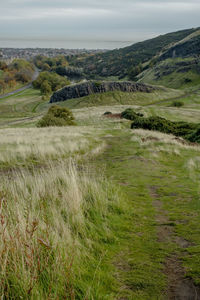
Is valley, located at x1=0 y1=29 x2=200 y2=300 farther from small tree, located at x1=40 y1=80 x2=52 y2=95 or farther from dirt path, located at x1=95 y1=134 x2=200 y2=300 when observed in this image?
small tree, located at x1=40 y1=80 x2=52 y2=95

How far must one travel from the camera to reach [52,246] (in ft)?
10.3

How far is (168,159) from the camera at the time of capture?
39.7 ft

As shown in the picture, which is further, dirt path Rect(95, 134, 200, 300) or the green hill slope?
the green hill slope

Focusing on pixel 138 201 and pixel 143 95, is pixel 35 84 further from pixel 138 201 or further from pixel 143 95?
pixel 138 201

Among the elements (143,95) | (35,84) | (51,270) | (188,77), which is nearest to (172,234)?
(51,270)

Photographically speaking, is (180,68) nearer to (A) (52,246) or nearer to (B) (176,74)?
(B) (176,74)

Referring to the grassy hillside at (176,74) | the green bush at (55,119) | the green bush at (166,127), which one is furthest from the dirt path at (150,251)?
the grassy hillside at (176,74)

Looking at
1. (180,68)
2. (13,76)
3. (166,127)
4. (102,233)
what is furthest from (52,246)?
(13,76)

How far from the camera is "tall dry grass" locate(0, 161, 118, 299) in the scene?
8.78ft

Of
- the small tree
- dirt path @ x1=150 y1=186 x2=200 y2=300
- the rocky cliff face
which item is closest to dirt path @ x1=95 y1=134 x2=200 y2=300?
dirt path @ x1=150 y1=186 x2=200 y2=300

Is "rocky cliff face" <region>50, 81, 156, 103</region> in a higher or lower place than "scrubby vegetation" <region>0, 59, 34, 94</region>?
lower

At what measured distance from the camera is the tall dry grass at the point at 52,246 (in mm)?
2676

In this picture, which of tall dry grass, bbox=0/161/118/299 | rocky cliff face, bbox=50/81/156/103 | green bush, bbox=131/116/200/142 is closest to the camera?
tall dry grass, bbox=0/161/118/299

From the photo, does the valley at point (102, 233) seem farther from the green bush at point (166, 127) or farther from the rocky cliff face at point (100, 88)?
the rocky cliff face at point (100, 88)
